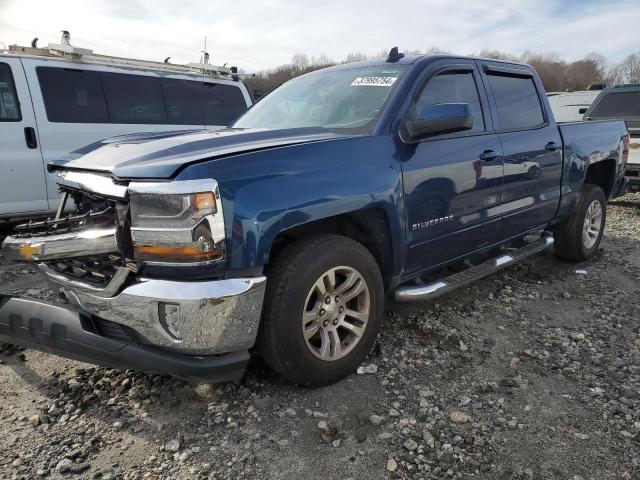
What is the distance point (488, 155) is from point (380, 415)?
6.40 feet

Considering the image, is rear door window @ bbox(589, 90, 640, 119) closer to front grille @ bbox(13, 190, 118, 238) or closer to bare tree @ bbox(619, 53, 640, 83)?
front grille @ bbox(13, 190, 118, 238)

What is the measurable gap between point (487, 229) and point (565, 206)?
1.47 metres

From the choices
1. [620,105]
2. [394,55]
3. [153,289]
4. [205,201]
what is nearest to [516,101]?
[394,55]

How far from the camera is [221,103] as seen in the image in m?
6.95

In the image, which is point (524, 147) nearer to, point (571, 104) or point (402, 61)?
point (402, 61)

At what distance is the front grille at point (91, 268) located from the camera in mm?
2326

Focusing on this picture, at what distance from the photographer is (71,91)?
5.52 m

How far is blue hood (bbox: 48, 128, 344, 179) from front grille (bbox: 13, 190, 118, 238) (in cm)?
17

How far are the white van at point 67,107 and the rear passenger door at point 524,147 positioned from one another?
384 centimetres

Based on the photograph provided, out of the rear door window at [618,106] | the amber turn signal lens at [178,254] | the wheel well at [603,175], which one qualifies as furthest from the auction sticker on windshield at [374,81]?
the rear door window at [618,106]

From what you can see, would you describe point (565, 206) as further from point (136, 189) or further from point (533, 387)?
point (136, 189)

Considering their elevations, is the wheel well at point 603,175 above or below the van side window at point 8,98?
below

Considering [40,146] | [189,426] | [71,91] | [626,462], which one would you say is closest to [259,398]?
[189,426]

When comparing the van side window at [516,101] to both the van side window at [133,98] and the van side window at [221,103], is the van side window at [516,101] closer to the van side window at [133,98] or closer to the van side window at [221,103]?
the van side window at [221,103]
